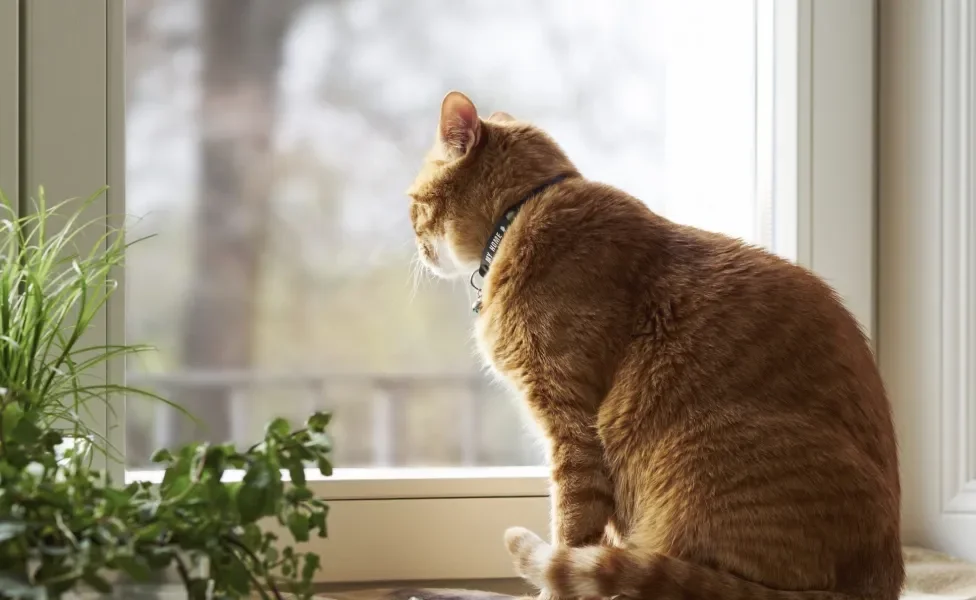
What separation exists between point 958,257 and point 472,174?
27.5 inches

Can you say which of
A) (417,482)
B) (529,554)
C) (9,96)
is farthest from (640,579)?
(9,96)

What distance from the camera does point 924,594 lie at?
1.25 metres

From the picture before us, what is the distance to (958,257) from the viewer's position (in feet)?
4.53

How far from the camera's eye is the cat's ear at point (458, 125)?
1215mm

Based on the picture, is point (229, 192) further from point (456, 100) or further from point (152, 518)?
point (152, 518)

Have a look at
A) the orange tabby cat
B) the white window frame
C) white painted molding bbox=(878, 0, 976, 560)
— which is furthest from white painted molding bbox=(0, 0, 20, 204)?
white painted molding bbox=(878, 0, 976, 560)

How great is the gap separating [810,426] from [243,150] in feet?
2.78

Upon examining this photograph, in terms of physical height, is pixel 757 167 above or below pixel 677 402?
above

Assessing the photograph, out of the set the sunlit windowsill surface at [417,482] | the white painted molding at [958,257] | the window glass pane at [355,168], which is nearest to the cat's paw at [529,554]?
the sunlit windowsill surface at [417,482]

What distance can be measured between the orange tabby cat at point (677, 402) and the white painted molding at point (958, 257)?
0.35m

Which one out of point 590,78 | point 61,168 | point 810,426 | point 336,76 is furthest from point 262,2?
point 810,426

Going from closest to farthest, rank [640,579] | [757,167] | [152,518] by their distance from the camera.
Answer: [152,518] < [640,579] < [757,167]

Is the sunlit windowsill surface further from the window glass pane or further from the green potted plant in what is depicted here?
the green potted plant

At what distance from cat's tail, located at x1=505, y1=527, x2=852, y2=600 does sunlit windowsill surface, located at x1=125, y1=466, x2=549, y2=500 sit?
0.35m
